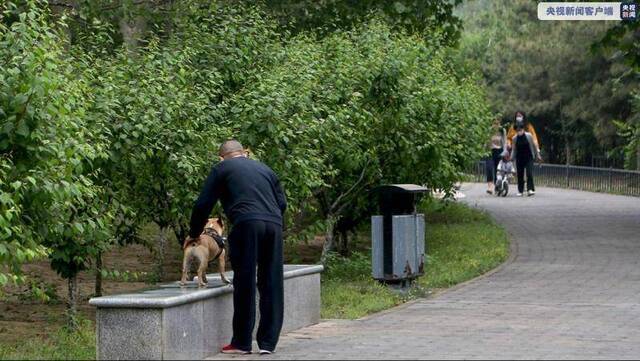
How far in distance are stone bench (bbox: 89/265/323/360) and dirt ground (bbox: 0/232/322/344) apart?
254cm

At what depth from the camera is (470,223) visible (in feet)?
87.1

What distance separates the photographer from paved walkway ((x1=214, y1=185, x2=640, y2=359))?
1098 cm

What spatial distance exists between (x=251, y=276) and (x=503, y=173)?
975 inches

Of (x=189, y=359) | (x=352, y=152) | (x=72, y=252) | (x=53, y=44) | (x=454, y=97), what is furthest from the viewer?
(x=454, y=97)

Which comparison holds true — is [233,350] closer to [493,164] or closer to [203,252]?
[203,252]

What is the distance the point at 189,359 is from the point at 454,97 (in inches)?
453

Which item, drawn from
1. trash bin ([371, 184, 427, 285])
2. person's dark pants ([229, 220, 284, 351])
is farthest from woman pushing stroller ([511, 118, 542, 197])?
person's dark pants ([229, 220, 284, 351])

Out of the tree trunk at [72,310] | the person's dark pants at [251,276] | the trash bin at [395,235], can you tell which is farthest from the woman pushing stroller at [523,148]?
the person's dark pants at [251,276]

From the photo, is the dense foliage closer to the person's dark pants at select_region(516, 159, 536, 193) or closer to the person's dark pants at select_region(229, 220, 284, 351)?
the person's dark pants at select_region(516, 159, 536, 193)

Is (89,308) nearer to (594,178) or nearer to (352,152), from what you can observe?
(352,152)

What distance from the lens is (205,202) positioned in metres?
10.8

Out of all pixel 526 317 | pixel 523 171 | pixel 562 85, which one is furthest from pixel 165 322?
pixel 562 85

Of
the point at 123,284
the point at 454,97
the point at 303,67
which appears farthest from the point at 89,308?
the point at 454,97

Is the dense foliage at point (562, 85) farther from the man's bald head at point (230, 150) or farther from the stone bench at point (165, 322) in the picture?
the stone bench at point (165, 322)
